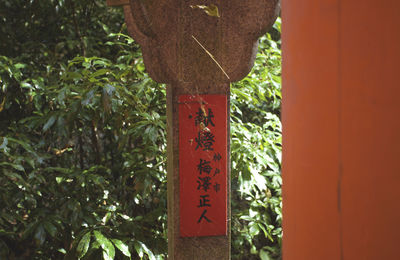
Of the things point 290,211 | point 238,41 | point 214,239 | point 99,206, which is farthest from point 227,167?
point 290,211

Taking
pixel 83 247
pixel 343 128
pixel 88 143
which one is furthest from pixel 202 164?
pixel 343 128

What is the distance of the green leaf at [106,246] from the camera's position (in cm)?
257

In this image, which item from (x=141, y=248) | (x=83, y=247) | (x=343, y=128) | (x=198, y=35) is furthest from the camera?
(x=141, y=248)

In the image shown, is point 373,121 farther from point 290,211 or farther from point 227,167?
point 227,167

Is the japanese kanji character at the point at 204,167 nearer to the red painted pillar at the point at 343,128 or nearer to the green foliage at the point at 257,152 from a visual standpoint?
the green foliage at the point at 257,152

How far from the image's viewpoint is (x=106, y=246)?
2598mm

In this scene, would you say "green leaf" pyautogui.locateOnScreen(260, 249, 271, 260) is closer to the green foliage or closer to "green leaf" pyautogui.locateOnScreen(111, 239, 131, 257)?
the green foliage

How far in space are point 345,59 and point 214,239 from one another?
2199 millimetres

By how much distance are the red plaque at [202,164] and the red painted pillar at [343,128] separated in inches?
75.1

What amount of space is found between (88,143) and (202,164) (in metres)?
1.62

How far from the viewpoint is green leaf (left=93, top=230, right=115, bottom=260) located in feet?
8.45

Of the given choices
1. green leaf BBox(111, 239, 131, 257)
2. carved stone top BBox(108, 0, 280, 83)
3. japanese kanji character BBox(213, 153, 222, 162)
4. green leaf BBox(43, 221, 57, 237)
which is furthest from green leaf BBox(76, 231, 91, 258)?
carved stone top BBox(108, 0, 280, 83)

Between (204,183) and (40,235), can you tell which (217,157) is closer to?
(204,183)

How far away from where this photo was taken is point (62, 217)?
2.91m
